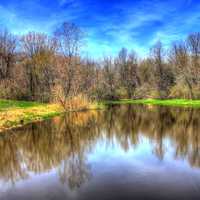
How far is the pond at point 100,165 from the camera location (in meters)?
6.81

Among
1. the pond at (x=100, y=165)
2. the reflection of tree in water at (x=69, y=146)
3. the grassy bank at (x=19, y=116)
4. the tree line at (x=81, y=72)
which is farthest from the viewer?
the tree line at (x=81, y=72)

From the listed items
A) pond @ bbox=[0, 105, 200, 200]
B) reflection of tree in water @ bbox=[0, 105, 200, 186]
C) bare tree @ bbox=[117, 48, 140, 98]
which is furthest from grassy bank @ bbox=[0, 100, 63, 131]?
bare tree @ bbox=[117, 48, 140, 98]

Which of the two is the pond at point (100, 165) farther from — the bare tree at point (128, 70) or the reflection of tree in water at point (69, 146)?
the bare tree at point (128, 70)

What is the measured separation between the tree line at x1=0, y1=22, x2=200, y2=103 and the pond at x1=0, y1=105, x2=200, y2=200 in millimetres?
17252

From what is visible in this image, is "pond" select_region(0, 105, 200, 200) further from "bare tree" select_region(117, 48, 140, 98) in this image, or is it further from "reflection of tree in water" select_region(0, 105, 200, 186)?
"bare tree" select_region(117, 48, 140, 98)

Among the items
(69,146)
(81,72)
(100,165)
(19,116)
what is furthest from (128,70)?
(100,165)

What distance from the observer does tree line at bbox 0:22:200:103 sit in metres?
35.5

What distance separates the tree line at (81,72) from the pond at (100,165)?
17.3m

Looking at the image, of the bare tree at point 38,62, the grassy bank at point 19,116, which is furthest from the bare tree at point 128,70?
the grassy bank at point 19,116

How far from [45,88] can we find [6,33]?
43.3 feet

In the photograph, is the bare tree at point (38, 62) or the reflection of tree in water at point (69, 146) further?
the bare tree at point (38, 62)

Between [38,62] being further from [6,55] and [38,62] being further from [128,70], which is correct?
[128,70]

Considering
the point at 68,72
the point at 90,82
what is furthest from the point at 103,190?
the point at 90,82

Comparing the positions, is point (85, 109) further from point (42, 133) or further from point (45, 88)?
point (42, 133)
